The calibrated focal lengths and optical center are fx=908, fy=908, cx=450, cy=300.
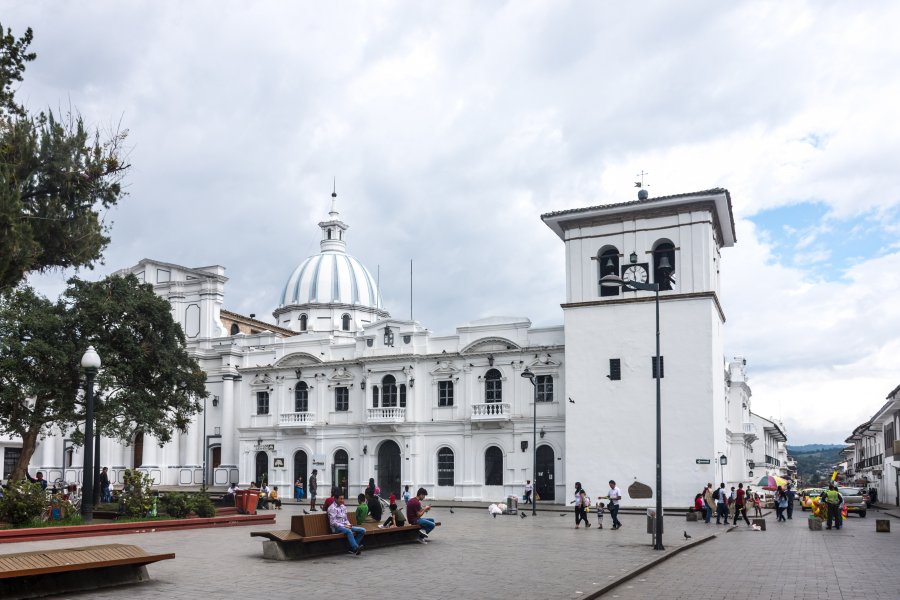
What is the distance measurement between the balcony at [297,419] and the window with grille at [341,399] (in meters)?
1.46

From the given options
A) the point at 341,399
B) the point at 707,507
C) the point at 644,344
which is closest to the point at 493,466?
the point at 341,399

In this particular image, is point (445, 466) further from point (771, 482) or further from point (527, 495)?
Result: point (771, 482)

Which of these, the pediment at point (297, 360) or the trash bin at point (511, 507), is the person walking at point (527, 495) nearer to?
the trash bin at point (511, 507)

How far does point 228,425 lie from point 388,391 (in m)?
10.8

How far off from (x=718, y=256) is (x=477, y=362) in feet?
42.7

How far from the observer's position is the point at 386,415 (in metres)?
47.7

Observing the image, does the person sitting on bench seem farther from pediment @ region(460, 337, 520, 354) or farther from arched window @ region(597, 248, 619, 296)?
pediment @ region(460, 337, 520, 354)

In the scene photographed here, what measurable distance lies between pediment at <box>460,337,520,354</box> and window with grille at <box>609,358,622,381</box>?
6045mm

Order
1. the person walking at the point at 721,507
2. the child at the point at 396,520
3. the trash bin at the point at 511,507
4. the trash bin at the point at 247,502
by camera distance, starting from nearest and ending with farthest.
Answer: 1. the child at the point at 396,520
2. the trash bin at the point at 247,502
3. the person walking at the point at 721,507
4. the trash bin at the point at 511,507

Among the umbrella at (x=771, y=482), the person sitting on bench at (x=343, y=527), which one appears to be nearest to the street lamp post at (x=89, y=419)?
the person sitting on bench at (x=343, y=527)

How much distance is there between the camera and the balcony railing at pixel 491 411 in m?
Answer: 44.7

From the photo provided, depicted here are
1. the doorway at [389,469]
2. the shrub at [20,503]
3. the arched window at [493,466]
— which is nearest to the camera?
the shrub at [20,503]

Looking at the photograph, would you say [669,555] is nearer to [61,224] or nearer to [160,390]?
[61,224]

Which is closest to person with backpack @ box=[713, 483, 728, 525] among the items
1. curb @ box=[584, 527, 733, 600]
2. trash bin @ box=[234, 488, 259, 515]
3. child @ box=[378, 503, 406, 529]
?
curb @ box=[584, 527, 733, 600]
